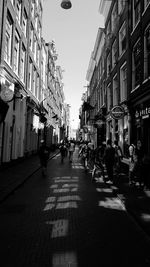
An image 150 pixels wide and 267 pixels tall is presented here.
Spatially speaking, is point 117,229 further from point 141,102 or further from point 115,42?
point 115,42

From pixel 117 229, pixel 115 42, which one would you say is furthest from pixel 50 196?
pixel 115 42

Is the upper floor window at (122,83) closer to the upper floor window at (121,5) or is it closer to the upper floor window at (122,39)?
the upper floor window at (122,39)

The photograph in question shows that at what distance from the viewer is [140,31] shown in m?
12.5

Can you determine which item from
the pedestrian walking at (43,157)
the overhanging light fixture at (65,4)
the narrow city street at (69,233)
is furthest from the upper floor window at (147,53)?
the narrow city street at (69,233)

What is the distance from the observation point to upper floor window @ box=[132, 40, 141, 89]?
508 inches

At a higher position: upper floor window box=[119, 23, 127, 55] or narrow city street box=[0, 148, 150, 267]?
upper floor window box=[119, 23, 127, 55]

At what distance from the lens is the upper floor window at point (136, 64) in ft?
42.3

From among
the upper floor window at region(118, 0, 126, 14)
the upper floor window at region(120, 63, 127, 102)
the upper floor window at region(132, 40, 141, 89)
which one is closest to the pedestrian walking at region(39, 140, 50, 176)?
the upper floor window at region(132, 40, 141, 89)

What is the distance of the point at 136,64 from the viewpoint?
44.7 ft

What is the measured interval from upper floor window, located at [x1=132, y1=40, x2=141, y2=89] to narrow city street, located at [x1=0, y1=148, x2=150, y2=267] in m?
8.33

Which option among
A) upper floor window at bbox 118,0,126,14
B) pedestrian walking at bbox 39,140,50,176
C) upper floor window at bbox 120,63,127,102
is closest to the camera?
pedestrian walking at bbox 39,140,50,176

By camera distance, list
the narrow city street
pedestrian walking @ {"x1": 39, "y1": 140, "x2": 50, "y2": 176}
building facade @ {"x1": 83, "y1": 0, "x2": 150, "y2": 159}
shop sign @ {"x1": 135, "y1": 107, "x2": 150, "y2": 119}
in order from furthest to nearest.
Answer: pedestrian walking @ {"x1": 39, "y1": 140, "x2": 50, "y2": 176} → building facade @ {"x1": 83, "y1": 0, "x2": 150, "y2": 159} → shop sign @ {"x1": 135, "y1": 107, "x2": 150, "y2": 119} → the narrow city street

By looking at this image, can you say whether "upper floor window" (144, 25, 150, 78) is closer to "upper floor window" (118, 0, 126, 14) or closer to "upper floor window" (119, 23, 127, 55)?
"upper floor window" (119, 23, 127, 55)

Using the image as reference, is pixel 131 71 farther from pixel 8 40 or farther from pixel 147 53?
pixel 8 40
